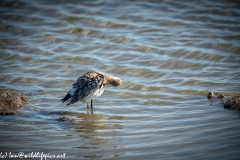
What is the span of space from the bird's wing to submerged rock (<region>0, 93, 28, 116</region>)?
1.21 meters

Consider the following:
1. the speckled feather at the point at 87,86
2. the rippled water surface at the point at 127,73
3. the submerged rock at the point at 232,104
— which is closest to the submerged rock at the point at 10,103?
the rippled water surface at the point at 127,73

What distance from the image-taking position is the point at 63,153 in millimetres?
5617

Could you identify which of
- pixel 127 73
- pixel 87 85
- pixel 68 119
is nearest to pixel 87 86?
pixel 87 85

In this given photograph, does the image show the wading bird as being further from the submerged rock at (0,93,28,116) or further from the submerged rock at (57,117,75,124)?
the submerged rock at (0,93,28,116)

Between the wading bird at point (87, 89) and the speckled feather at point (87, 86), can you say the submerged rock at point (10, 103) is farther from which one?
the speckled feather at point (87, 86)

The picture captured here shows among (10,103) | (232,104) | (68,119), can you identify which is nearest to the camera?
(68,119)

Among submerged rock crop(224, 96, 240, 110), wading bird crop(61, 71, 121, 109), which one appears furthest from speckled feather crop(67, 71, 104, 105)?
submerged rock crop(224, 96, 240, 110)

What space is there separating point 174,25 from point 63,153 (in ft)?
27.1

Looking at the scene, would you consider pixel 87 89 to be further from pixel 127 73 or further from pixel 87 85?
pixel 127 73

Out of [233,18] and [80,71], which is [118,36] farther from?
[233,18]

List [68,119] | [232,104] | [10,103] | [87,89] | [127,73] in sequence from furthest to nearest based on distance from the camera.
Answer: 1. [127,73]
2. [87,89]
3. [10,103]
4. [232,104]
5. [68,119]

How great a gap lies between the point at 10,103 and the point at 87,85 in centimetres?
172

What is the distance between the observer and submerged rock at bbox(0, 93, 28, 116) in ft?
24.3

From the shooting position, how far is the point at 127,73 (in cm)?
998
